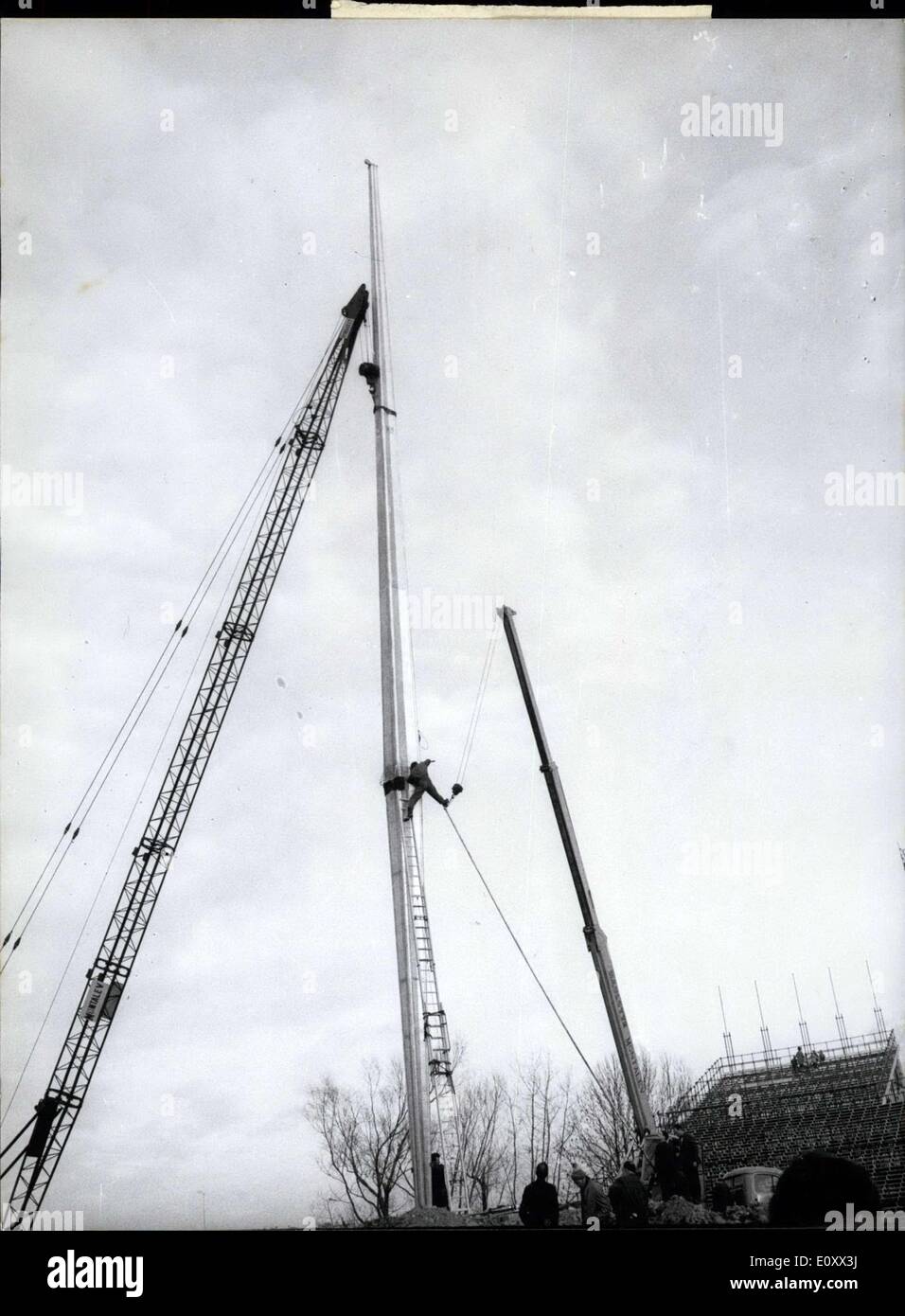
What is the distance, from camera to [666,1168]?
1495 centimetres

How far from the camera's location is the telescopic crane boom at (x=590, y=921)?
1927 centimetres

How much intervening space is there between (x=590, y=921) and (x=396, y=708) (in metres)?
5.42

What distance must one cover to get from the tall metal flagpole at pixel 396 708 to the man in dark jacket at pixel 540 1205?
402cm

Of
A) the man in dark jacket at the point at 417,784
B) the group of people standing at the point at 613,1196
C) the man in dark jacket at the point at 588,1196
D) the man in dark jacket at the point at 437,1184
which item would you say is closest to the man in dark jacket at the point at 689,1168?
the group of people standing at the point at 613,1196

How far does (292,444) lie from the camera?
118ft

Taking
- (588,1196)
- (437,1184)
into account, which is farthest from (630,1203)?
(437,1184)

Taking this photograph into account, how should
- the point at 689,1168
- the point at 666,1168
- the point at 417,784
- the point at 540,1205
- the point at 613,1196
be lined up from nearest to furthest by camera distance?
the point at 613,1196
the point at 540,1205
the point at 666,1168
the point at 689,1168
the point at 417,784

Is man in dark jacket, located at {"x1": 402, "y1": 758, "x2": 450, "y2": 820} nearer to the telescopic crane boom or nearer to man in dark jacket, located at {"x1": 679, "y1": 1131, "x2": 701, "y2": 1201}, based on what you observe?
the telescopic crane boom

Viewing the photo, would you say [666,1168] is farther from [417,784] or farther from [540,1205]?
[417,784]

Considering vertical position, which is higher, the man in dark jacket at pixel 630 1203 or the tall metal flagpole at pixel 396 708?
the tall metal flagpole at pixel 396 708

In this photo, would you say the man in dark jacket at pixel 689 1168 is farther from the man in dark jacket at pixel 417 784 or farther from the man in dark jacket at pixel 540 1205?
the man in dark jacket at pixel 417 784

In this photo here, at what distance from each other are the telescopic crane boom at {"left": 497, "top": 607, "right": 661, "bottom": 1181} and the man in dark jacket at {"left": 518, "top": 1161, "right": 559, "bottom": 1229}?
5.01m
